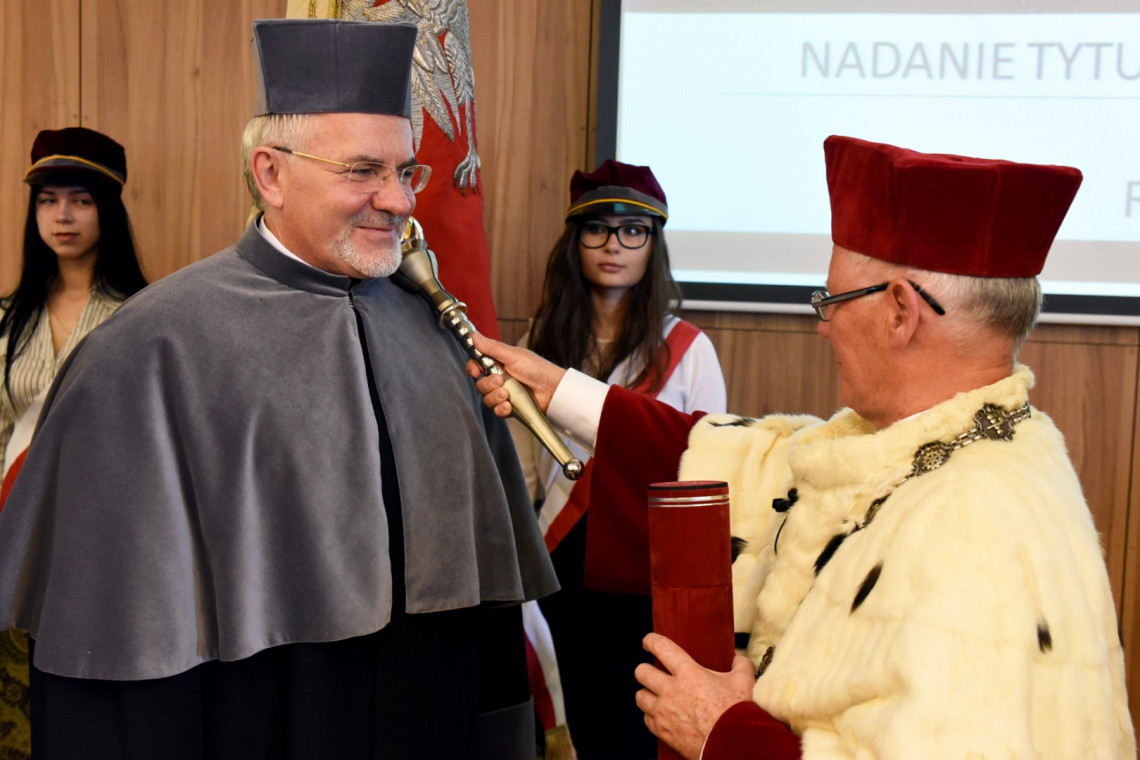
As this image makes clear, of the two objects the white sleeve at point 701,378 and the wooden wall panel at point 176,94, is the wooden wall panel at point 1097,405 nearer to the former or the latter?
the white sleeve at point 701,378

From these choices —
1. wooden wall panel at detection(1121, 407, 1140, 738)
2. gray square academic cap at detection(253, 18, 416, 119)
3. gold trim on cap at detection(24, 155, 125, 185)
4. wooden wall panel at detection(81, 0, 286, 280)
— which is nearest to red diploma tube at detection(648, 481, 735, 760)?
gray square academic cap at detection(253, 18, 416, 119)

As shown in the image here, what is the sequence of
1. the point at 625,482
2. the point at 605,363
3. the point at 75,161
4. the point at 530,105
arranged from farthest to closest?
the point at 530,105 < the point at 605,363 < the point at 75,161 < the point at 625,482

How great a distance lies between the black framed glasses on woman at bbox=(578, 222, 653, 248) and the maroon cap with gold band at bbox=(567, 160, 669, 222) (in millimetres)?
54

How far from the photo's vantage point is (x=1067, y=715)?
115 cm

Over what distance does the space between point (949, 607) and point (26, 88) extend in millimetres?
3920

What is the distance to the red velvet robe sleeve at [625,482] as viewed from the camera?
1.94 m

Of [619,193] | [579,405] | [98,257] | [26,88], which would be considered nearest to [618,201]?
[619,193]

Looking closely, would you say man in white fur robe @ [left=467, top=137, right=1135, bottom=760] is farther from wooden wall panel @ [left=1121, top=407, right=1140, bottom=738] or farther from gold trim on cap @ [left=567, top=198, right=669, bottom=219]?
wooden wall panel @ [left=1121, top=407, right=1140, bottom=738]

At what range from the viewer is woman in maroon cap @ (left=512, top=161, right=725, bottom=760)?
3.11 meters

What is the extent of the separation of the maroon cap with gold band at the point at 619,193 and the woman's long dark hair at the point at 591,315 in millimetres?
48

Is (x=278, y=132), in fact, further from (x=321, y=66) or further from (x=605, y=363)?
(x=605, y=363)

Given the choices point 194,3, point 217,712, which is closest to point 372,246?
point 217,712

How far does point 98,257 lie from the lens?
10.3 ft

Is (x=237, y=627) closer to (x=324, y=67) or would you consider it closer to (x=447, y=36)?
(x=324, y=67)
